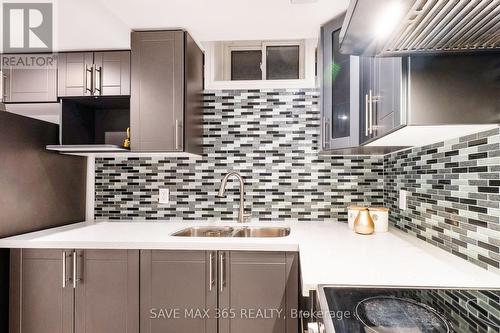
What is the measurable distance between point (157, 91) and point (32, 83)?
898mm

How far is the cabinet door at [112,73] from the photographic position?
6.21 feet

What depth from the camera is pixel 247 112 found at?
2172 mm

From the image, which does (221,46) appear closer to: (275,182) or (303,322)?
(275,182)

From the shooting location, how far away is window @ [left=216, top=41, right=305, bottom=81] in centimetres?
222

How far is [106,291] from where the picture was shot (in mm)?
1568

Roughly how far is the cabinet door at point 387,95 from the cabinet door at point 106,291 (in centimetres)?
140

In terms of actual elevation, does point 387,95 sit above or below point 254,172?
above

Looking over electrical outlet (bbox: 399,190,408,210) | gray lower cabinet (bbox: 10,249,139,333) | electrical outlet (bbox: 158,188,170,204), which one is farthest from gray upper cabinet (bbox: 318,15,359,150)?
gray lower cabinet (bbox: 10,249,139,333)

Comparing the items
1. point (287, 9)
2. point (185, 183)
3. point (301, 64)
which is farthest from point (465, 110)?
point (185, 183)

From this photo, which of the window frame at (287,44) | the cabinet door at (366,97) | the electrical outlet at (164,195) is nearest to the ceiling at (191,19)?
the window frame at (287,44)

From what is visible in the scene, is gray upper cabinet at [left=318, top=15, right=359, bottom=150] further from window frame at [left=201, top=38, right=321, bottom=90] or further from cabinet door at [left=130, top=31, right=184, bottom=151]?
cabinet door at [left=130, top=31, right=184, bottom=151]

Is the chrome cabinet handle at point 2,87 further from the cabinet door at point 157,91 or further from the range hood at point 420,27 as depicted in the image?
the range hood at point 420,27

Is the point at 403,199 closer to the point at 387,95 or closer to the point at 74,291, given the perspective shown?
the point at 387,95

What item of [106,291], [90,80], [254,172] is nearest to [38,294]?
[106,291]
